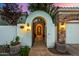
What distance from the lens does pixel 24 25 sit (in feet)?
19.9

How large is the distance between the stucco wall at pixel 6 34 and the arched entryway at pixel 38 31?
0.70 meters

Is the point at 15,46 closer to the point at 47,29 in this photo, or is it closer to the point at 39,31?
the point at 39,31

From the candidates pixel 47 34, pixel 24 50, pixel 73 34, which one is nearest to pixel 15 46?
pixel 24 50

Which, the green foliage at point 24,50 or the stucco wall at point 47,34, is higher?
the stucco wall at point 47,34

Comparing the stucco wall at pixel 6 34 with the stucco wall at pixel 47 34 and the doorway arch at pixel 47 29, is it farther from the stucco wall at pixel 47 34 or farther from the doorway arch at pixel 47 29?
the doorway arch at pixel 47 29

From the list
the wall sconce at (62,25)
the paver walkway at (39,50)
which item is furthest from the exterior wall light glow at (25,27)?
the wall sconce at (62,25)

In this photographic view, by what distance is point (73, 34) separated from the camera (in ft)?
20.2

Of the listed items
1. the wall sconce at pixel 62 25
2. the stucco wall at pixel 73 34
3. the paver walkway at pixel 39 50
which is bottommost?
the paver walkway at pixel 39 50

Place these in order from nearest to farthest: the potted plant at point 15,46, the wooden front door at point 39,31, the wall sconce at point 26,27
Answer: the potted plant at point 15,46 → the wooden front door at point 39,31 → the wall sconce at point 26,27

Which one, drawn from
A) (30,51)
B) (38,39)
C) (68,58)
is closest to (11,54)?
(30,51)

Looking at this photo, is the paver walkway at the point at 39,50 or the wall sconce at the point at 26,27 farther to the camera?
the wall sconce at the point at 26,27

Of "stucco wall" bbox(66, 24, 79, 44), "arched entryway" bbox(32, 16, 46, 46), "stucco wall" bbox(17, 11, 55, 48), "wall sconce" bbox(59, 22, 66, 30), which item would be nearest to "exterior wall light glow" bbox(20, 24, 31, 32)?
"stucco wall" bbox(17, 11, 55, 48)

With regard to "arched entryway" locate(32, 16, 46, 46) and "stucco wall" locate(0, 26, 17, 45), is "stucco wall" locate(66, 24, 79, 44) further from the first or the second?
"stucco wall" locate(0, 26, 17, 45)

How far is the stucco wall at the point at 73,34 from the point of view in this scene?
6012mm
